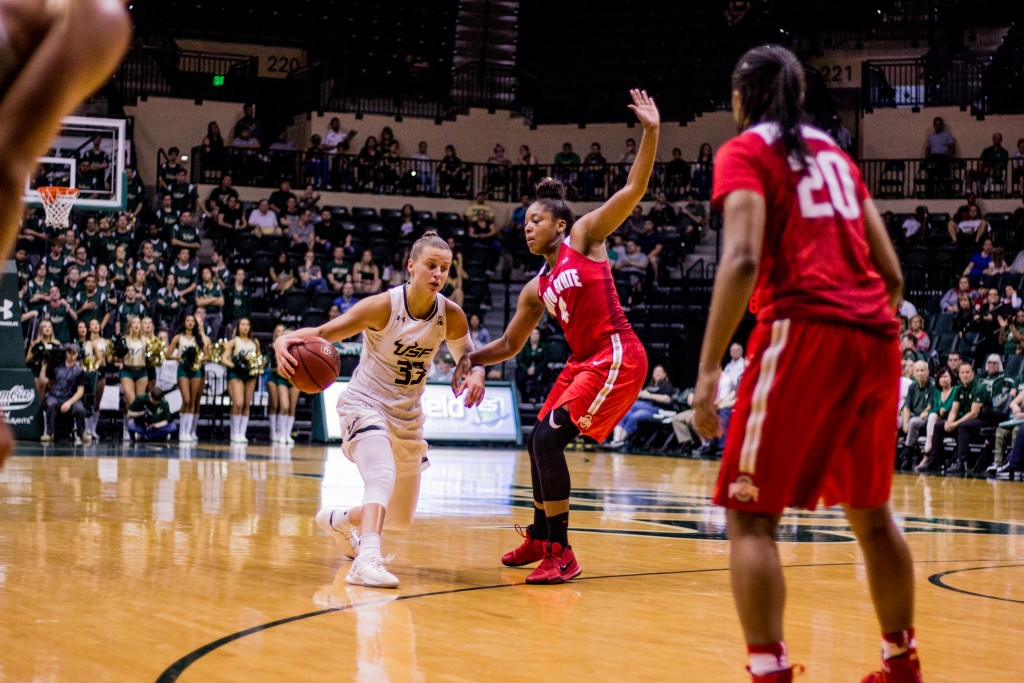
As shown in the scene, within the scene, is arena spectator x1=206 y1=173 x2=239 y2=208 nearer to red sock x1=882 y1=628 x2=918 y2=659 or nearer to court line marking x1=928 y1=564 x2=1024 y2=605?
court line marking x1=928 y1=564 x2=1024 y2=605

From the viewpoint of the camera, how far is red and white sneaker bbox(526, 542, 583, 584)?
5535 millimetres

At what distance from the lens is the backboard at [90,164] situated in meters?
16.2

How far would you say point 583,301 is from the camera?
234 inches

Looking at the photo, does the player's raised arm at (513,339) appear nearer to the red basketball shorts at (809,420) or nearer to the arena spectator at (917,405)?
the red basketball shorts at (809,420)

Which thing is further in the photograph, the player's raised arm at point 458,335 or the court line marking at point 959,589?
the player's raised arm at point 458,335

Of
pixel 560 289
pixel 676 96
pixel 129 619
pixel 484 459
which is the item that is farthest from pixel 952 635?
pixel 676 96

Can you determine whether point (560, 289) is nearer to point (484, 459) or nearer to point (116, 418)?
point (484, 459)

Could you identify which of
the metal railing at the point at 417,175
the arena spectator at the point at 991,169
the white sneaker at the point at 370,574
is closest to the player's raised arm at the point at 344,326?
the white sneaker at the point at 370,574

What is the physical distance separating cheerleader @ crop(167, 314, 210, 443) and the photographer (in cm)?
26

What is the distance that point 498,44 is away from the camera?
2630 cm

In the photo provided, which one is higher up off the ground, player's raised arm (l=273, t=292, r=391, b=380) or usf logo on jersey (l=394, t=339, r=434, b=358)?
player's raised arm (l=273, t=292, r=391, b=380)

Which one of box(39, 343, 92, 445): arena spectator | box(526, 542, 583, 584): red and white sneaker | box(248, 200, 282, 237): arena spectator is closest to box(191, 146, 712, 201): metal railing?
box(248, 200, 282, 237): arena spectator

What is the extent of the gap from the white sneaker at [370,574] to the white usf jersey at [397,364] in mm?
833

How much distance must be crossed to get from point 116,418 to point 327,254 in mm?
4828
